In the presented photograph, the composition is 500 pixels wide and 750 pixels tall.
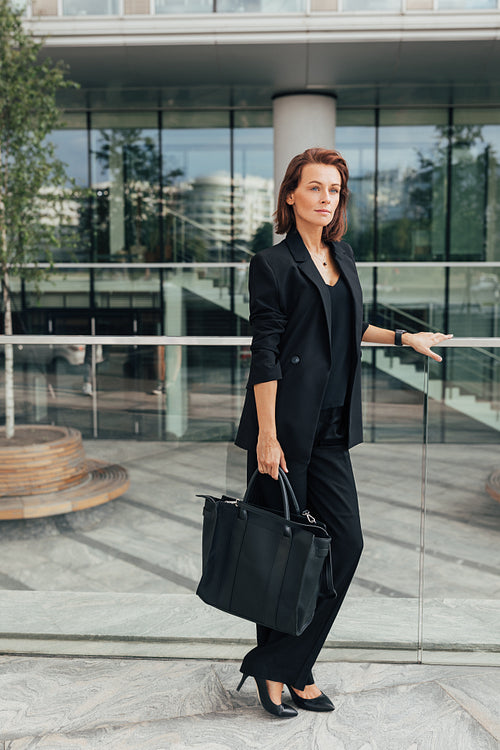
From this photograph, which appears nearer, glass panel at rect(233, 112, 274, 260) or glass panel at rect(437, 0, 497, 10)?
glass panel at rect(437, 0, 497, 10)

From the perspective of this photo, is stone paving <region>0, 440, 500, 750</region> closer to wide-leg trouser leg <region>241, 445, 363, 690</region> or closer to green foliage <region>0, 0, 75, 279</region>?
wide-leg trouser leg <region>241, 445, 363, 690</region>

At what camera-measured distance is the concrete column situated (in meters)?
12.6

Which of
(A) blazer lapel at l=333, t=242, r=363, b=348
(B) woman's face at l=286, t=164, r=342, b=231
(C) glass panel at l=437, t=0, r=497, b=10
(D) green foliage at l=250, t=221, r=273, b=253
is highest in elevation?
(C) glass panel at l=437, t=0, r=497, b=10

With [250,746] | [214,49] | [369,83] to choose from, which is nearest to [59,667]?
[250,746]

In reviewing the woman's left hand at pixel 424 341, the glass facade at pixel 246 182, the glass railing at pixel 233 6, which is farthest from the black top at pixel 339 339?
the glass facade at pixel 246 182

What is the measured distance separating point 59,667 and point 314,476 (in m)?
1.45

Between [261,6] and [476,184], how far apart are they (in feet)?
17.6

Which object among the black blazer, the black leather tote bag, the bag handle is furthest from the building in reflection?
the black leather tote bag

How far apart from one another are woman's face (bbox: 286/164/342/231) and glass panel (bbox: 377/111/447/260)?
1181 cm

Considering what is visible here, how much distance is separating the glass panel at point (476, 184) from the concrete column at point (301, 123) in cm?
285

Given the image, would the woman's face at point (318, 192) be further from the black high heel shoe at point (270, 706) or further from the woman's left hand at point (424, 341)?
the black high heel shoe at point (270, 706)

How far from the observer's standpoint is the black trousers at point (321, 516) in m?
2.76

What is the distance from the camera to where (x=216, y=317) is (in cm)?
1371

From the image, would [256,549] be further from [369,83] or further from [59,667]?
[369,83]
